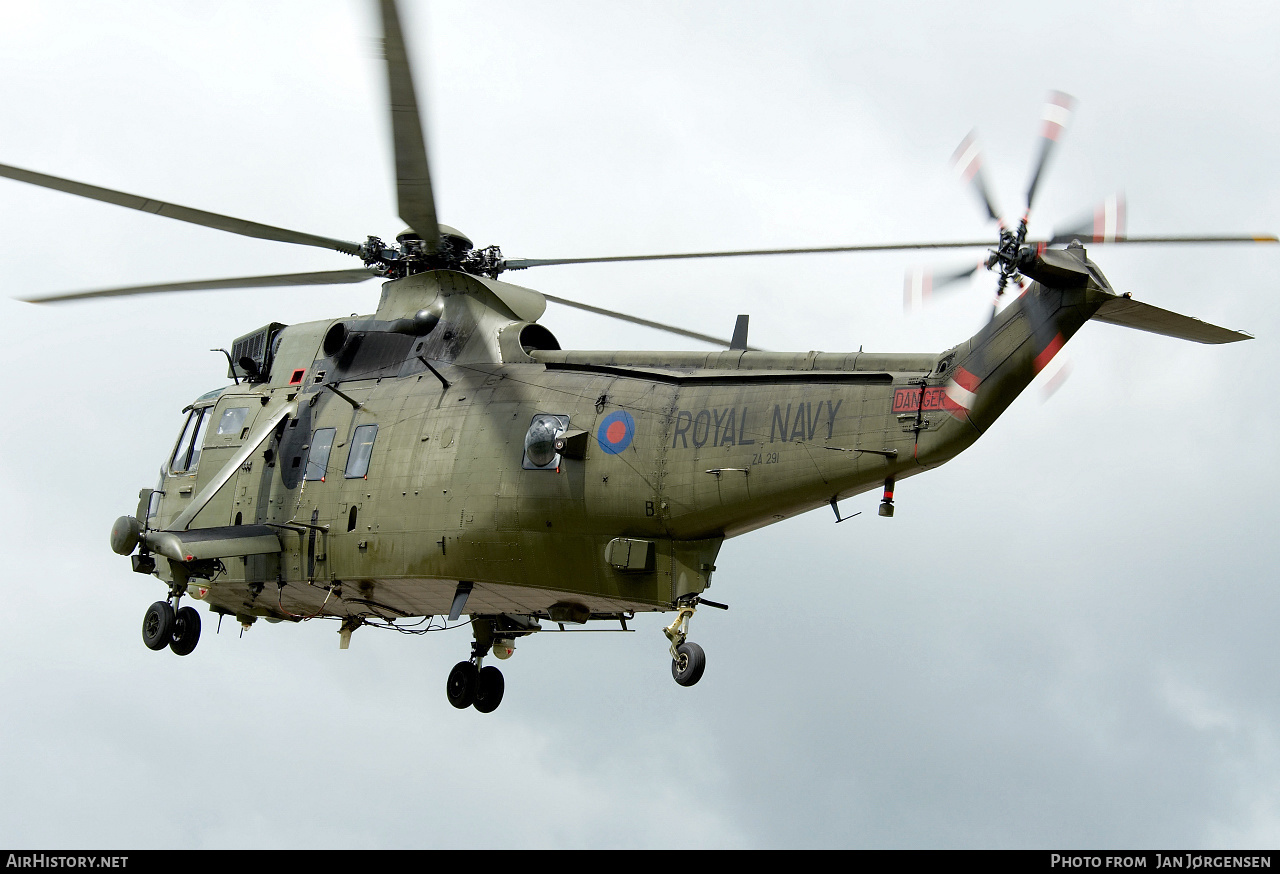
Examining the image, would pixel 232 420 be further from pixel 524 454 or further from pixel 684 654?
pixel 684 654

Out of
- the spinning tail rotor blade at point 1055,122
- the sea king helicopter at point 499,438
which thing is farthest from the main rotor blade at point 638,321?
the spinning tail rotor blade at point 1055,122

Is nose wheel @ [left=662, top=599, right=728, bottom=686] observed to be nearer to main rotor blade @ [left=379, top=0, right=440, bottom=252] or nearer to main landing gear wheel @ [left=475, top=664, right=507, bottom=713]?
main rotor blade @ [left=379, top=0, right=440, bottom=252]

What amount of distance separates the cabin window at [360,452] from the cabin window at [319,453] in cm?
52

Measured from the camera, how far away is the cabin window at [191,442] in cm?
2392

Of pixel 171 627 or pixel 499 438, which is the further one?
pixel 171 627

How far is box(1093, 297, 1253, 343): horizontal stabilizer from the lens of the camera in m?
16.2

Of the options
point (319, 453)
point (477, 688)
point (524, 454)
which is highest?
point (319, 453)

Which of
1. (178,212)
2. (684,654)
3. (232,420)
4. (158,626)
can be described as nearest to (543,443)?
(684,654)

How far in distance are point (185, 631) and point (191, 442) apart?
10.9 feet

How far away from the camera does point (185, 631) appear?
2298cm

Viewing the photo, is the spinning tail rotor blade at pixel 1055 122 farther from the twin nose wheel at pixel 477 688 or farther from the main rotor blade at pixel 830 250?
the twin nose wheel at pixel 477 688

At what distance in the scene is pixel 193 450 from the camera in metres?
24.0
